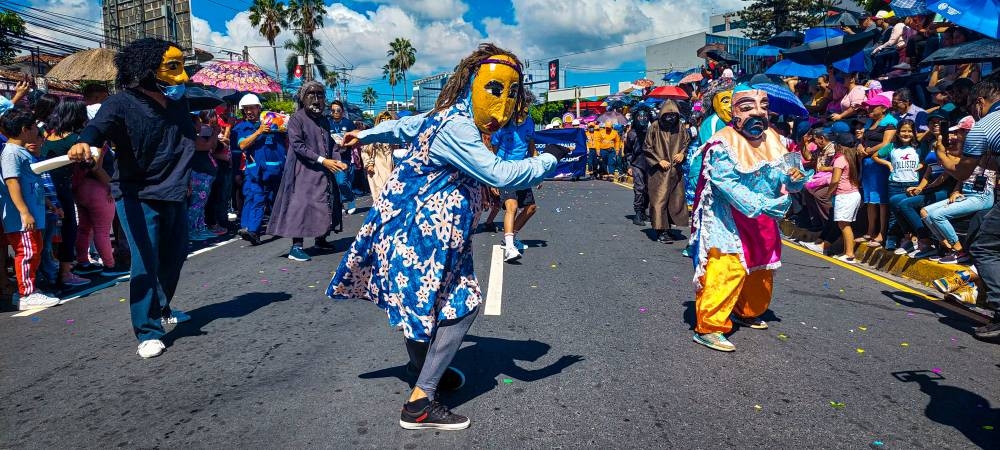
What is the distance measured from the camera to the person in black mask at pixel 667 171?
9.26 metres

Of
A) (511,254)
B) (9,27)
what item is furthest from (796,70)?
(9,27)

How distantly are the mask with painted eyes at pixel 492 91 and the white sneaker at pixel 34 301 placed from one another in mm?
5152

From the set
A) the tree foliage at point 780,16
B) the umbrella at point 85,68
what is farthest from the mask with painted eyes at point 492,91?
the tree foliage at point 780,16

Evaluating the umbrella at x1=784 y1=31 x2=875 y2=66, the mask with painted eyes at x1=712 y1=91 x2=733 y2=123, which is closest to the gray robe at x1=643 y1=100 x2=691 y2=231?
the mask with painted eyes at x1=712 y1=91 x2=733 y2=123

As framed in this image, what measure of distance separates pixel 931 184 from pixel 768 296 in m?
3.89

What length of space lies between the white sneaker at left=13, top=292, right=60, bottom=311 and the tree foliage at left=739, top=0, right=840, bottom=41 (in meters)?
29.0

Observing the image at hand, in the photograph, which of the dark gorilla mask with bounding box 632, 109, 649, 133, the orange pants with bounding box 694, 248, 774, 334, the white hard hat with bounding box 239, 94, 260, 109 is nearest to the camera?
the orange pants with bounding box 694, 248, 774, 334

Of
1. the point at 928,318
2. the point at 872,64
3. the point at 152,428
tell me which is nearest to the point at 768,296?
the point at 928,318

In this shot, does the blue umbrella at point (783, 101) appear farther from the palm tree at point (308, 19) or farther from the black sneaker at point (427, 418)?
the palm tree at point (308, 19)

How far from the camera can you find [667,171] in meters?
9.55

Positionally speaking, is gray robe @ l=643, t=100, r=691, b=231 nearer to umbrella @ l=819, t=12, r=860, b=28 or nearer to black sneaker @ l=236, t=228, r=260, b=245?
black sneaker @ l=236, t=228, r=260, b=245

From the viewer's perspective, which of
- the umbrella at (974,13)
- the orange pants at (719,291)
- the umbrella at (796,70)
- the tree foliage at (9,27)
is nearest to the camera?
the orange pants at (719,291)

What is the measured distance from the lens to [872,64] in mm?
12523

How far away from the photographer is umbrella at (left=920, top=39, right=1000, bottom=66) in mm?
8188
